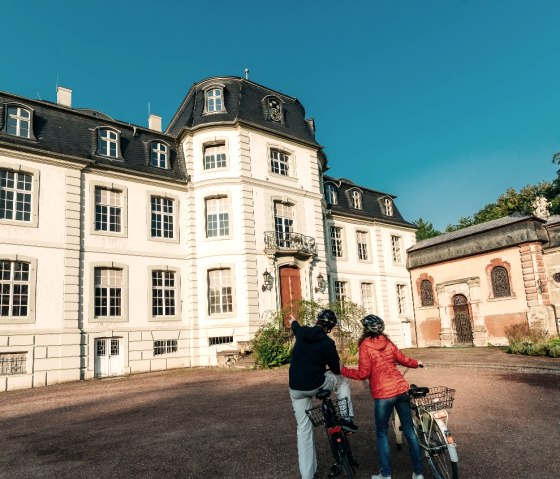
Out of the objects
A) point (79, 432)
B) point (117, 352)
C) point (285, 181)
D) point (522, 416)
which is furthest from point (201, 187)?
point (522, 416)

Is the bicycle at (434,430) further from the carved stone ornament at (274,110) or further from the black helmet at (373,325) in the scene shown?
the carved stone ornament at (274,110)

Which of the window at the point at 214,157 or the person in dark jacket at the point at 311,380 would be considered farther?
the window at the point at 214,157

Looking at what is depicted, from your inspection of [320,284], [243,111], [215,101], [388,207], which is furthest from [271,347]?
[388,207]

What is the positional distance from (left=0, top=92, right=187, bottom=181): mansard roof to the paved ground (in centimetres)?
946

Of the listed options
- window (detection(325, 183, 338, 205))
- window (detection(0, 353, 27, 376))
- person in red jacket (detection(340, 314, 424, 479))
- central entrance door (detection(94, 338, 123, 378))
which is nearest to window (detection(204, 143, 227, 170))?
window (detection(325, 183, 338, 205))

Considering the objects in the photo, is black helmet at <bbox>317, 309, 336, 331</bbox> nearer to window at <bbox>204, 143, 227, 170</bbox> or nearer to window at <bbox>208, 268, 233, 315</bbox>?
window at <bbox>208, 268, 233, 315</bbox>

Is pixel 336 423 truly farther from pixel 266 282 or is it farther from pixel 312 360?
pixel 266 282

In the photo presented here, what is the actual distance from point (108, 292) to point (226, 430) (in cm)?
1233

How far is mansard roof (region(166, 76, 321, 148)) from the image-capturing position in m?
21.0

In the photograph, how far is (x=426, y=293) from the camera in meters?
28.9

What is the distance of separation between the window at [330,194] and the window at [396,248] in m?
5.85

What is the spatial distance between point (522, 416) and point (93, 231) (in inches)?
637

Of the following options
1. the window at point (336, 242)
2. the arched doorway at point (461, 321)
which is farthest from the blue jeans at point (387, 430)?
the arched doorway at point (461, 321)

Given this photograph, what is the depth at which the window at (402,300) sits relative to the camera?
2908 centimetres
